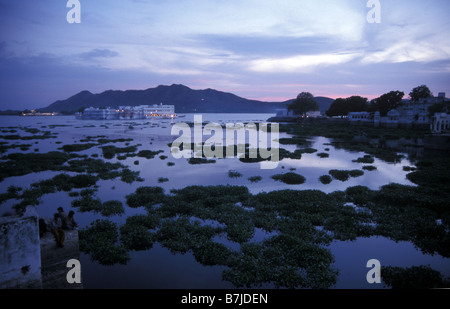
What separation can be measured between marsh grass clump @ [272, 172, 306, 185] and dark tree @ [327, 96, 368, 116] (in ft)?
468

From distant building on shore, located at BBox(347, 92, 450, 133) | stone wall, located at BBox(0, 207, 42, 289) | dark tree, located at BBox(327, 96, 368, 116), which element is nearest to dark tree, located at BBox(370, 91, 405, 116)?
distant building on shore, located at BBox(347, 92, 450, 133)

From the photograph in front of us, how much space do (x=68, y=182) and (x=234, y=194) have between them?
1975cm

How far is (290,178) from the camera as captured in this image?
30609mm

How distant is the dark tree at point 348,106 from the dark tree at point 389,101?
1448 cm

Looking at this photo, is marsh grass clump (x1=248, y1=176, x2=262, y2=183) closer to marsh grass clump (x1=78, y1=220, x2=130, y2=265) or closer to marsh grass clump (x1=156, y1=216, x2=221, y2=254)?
marsh grass clump (x1=156, y1=216, x2=221, y2=254)

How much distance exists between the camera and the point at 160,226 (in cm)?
1755

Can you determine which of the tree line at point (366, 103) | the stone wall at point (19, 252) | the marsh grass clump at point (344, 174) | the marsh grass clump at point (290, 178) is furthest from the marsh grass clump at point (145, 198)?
the tree line at point (366, 103)

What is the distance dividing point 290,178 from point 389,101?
130575 millimetres

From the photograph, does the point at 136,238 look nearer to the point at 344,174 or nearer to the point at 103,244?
the point at 103,244

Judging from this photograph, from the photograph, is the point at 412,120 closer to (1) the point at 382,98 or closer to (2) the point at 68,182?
(1) the point at 382,98

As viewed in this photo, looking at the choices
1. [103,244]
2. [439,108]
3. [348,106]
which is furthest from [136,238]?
[348,106]

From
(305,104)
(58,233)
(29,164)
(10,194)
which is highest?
(305,104)

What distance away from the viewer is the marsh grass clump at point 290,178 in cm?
2955

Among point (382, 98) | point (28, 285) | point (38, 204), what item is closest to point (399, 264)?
point (28, 285)
